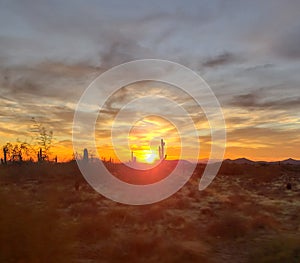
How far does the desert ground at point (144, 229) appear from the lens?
31.9ft

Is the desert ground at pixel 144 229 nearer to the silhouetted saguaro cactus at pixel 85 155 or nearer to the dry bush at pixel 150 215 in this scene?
the dry bush at pixel 150 215

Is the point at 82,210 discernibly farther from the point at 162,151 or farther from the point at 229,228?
the point at 162,151

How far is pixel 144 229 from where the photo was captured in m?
14.9

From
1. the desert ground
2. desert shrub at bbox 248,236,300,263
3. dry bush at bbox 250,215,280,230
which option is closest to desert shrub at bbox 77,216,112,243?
the desert ground

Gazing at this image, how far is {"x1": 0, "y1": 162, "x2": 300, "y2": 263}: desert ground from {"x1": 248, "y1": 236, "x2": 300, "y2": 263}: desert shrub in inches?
1.1

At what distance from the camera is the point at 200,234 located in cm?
1493

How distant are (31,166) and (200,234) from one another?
77.8 ft

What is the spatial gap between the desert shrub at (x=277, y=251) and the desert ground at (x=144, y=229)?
0.03m

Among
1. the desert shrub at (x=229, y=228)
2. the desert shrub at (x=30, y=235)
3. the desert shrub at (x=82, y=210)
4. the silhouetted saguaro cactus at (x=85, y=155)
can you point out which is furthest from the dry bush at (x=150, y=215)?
the silhouetted saguaro cactus at (x=85, y=155)

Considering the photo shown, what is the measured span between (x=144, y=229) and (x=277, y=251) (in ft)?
17.1

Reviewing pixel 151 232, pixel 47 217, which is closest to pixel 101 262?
pixel 47 217

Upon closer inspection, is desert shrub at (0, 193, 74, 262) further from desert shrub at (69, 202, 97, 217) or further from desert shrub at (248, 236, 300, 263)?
desert shrub at (69, 202, 97, 217)

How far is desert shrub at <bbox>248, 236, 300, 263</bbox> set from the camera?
10.8 metres

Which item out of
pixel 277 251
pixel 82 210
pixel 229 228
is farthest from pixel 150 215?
pixel 277 251
